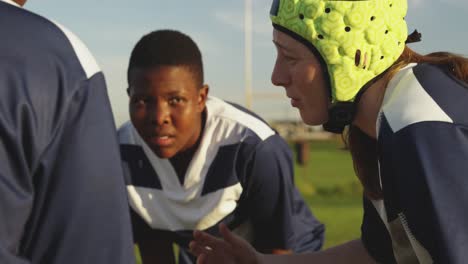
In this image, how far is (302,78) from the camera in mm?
2590

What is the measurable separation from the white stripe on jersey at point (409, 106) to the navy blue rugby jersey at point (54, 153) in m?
0.86

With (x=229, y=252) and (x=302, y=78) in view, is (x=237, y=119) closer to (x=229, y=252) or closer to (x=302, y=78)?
(x=229, y=252)

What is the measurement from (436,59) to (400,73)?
165mm

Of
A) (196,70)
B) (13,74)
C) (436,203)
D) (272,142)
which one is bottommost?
(272,142)

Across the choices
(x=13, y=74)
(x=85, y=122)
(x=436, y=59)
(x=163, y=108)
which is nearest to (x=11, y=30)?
(x=13, y=74)

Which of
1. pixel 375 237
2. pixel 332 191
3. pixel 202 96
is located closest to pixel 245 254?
pixel 375 237

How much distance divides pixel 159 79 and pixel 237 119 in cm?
60

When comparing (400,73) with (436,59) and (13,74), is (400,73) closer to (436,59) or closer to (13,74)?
(436,59)

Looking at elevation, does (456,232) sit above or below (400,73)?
below

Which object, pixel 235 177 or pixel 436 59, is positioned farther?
pixel 235 177

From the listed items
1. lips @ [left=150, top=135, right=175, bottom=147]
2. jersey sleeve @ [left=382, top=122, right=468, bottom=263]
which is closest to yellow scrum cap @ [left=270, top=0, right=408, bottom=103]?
jersey sleeve @ [left=382, top=122, right=468, bottom=263]

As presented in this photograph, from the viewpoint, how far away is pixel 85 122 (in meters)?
1.65

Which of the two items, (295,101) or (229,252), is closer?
(295,101)

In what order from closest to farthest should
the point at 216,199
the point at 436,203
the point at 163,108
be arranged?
the point at 436,203
the point at 163,108
the point at 216,199
